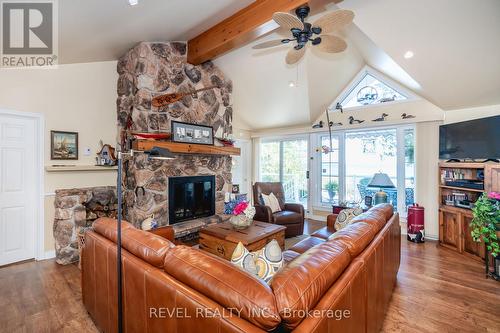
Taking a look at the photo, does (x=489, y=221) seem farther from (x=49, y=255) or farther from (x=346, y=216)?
(x=49, y=255)

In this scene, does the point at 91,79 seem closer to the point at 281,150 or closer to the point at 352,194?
the point at 281,150

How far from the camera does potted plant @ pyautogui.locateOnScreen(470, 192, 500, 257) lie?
2.62 m

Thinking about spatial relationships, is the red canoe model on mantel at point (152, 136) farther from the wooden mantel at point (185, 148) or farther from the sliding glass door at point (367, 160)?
the sliding glass door at point (367, 160)

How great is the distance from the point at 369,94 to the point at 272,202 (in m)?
3.04

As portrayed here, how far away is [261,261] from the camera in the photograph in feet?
4.89

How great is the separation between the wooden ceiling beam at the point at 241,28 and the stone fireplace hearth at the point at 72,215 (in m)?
2.76

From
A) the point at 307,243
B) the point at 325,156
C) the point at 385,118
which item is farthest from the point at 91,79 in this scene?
the point at 385,118

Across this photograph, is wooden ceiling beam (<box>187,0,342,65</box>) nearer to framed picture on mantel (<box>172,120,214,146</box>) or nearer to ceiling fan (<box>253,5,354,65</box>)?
ceiling fan (<box>253,5,354,65</box>)

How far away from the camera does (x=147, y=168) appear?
11.9 ft

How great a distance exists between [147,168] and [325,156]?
13.0ft

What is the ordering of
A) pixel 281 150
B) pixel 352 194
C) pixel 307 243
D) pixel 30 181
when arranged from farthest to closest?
pixel 281 150 → pixel 352 194 → pixel 30 181 → pixel 307 243

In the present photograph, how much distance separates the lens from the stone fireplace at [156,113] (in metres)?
3.60

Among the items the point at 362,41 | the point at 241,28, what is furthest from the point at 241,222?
the point at 362,41

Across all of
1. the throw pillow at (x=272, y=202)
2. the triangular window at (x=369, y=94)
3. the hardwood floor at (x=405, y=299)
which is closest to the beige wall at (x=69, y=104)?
the hardwood floor at (x=405, y=299)
